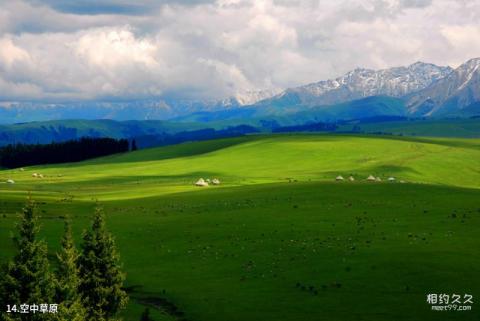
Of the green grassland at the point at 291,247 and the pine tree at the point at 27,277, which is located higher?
the pine tree at the point at 27,277

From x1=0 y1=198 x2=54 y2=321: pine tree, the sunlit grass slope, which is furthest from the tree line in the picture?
the sunlit grass slope

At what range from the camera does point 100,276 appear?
41.0 m

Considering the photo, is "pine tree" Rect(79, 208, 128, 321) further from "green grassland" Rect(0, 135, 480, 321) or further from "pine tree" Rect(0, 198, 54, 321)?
"pine tree" Rect(0, 198, 54, 321)

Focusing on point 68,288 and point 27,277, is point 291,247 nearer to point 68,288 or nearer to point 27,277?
point 68,288

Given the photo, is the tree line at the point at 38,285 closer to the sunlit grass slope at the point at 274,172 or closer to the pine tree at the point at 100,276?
the pine tree at the point at 100,276

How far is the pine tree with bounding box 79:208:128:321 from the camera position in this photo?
40.1 meters

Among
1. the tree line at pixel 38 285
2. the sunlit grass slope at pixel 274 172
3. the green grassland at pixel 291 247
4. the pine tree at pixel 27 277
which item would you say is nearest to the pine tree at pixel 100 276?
the tree line at pixel 38 285

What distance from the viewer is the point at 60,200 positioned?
9725 centimetres

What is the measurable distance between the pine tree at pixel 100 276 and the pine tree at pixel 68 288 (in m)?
2.72

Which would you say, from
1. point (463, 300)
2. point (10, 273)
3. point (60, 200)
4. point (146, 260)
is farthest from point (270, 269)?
point (60, 200)

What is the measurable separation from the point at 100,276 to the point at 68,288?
6.16m

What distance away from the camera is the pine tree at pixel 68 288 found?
1293 inches

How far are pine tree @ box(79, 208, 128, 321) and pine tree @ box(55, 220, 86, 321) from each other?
2.72 metres

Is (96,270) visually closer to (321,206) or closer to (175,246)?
(175,246)
